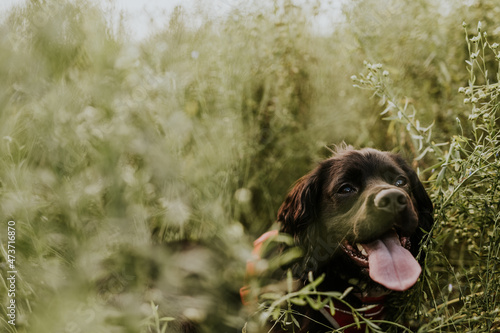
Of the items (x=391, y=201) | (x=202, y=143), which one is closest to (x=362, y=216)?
(x=391, y=201)

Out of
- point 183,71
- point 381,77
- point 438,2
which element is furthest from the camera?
point 438,2

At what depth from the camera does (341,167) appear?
2303 mm

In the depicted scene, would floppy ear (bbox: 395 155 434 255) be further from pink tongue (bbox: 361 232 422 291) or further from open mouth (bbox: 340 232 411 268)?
pink tongue (bbox: 361 232 422 291)

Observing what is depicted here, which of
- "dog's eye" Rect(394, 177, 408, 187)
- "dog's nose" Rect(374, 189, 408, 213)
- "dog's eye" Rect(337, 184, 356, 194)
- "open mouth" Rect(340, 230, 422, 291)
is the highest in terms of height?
"dog's nose" Rect(374, 189, 408, 213)

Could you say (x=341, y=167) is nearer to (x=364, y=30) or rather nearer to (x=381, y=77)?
(x=381, y=77)

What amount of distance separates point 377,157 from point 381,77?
56 cm

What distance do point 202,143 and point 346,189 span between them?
939mm

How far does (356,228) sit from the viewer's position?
2.02m

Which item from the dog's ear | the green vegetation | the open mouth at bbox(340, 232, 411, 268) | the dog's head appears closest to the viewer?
the green vegetation

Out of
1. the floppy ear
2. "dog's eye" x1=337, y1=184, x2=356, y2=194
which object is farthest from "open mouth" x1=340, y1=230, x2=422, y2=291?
"dog's eye" x1=337, y1=184, x2=356, y2=194

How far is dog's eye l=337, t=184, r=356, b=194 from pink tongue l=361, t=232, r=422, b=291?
33cm

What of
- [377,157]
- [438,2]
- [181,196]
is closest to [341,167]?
[377,157]

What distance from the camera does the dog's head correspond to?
1.89m

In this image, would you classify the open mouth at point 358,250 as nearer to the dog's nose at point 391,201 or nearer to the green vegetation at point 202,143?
the green vegetation at point 202,143
